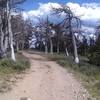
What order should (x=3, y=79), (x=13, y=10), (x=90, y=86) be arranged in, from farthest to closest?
(x=13, y=10)
(x=3, y=79)
(x=90, y=86)

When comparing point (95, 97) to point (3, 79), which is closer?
point (95, 97)

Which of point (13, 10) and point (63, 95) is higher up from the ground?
point (13, 10)

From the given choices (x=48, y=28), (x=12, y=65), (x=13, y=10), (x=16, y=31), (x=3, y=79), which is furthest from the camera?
(x=48, y=28)

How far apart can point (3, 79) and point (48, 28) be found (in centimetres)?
5791

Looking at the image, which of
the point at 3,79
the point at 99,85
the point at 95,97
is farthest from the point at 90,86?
the point at 3,79

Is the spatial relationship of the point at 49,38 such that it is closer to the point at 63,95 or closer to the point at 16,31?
the point at 16,31

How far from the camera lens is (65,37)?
7175 cm

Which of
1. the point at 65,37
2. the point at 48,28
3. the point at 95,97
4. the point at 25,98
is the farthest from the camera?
the point at 48,28

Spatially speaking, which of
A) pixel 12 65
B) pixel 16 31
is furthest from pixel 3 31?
pixel 12 65

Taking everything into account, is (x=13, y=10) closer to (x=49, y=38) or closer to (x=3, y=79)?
(x=3, y=79)

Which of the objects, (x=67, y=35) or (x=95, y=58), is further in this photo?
(x=67, y=35)

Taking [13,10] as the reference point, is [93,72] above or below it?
below

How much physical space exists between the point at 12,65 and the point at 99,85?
1064 centimetres

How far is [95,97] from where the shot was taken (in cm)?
1653
